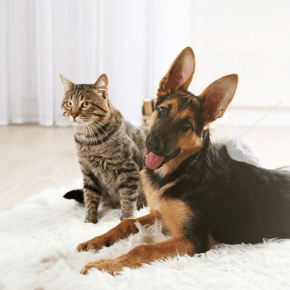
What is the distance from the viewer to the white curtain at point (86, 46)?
5410 mm

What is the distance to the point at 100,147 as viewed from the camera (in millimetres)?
2156

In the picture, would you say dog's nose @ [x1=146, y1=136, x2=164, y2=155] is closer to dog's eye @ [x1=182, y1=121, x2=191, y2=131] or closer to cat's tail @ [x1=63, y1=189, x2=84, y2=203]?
dog's eye @ [x1=182, y1=121, x2=191, y2=131]

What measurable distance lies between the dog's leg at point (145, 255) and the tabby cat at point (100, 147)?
73cm

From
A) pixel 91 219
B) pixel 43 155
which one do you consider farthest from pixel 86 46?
pixel 91 219

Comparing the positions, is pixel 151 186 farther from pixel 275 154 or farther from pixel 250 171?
pixel 275 154

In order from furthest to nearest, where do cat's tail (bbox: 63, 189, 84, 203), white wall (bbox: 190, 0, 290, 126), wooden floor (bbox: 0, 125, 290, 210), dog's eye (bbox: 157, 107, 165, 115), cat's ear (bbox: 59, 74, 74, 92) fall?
white wall (bbox: 190, 0, 290, 126), wooden floor (bbox: 0, 125, 290, 210), cat's tail (bbox: 63, 189, 84, 203), cat's ear (bbox: 59, 74, 74, 92), dog's eye (bbox: 157, 107, 165, 115)

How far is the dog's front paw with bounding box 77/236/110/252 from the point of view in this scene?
1.63 meters

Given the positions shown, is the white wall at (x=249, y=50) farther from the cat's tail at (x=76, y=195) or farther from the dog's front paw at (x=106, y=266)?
the dog's front paw at (x=106, y=266)

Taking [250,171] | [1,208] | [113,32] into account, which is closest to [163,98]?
[250,171]

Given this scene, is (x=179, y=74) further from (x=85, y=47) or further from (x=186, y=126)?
(x=85, y=47)

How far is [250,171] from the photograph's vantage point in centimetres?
168

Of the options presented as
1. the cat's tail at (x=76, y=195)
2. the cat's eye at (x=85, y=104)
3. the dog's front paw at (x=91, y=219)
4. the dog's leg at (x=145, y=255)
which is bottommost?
the dog's front paw at (x=91, y=219)

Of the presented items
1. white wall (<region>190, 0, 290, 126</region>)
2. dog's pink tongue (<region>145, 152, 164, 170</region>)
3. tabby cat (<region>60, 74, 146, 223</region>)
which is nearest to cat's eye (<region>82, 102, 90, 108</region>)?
tabby cat (<region>60, 74, 146, 223</region>)

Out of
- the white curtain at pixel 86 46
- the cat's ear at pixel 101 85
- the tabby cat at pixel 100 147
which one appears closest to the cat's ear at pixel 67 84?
the tabby cat at pixel 100 147
